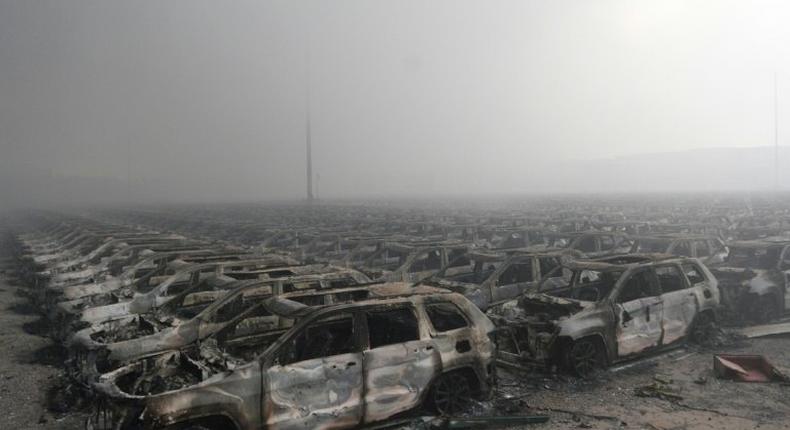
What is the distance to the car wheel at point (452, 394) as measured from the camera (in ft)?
17.7

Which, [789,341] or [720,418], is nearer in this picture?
[720,418]

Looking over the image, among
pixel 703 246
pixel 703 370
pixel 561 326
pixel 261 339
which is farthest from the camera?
pixel 703 246

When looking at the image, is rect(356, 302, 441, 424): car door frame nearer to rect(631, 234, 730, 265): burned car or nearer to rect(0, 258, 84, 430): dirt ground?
rect(0, 258, 84, 430): dirt ground

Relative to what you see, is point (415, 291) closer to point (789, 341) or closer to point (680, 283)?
point (680, 283)

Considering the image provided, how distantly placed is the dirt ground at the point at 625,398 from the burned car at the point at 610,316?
0.87ft

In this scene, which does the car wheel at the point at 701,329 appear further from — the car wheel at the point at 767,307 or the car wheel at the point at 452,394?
the car wheel at the point at 452,394

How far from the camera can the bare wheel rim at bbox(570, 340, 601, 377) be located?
6.70 m

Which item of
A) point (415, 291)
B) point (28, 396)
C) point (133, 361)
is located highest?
point (415, 291)

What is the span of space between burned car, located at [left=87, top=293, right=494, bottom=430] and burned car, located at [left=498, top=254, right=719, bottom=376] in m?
1.26

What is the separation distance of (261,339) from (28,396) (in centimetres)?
314

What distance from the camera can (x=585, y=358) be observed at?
6.76m

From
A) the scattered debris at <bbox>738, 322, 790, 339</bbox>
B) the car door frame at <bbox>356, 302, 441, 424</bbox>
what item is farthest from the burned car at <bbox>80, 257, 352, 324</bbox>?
the scattered debris at <bbox>738, 322, 790, 339</bbox>

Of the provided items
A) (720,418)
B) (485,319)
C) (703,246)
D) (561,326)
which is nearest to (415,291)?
(485,319)

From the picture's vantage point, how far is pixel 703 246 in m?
11.7
